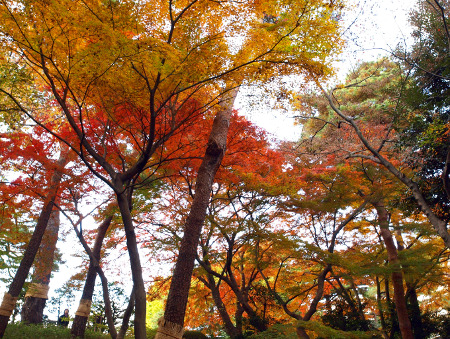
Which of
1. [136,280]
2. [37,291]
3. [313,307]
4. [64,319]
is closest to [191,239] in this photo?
[136,280]

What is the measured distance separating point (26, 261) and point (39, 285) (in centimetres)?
340

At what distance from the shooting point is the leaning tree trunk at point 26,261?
238 inches

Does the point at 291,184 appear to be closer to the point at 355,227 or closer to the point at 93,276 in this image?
the point at 355,227

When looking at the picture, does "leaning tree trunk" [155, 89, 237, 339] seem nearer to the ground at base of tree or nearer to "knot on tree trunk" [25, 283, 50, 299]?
the ground at base of tree

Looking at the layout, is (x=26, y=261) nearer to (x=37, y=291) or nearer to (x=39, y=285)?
(x=37, y=291)

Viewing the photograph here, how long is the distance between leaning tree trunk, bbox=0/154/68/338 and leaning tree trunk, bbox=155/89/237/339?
3571 mm

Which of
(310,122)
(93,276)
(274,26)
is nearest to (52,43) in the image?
(274,26)

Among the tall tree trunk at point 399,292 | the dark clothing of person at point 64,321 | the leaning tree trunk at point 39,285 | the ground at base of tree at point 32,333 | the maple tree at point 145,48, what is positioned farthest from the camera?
the dark clothing of person at point 64,321

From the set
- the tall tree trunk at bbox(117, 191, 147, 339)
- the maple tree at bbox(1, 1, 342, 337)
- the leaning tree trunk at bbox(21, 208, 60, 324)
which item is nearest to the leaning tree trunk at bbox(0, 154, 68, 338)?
the leaning tree trunk at bbox(21, 208, 60, 324)

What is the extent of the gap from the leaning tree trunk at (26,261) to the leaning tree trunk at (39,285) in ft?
6.36

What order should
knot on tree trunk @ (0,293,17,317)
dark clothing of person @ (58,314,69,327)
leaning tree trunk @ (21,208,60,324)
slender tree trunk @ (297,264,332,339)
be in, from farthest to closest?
dark clothing of person @ (58,314,69,327)
leaning tree trunk @ (21,208,60,324)
slender tree trunk @ (297,264,332,339)
knot on tree trunk @ (0,293,17,317)

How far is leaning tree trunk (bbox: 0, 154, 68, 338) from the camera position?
605cm

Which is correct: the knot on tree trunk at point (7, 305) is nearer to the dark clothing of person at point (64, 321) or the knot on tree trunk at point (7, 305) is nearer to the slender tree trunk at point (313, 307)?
the dark clothing of person at point (64, 321)

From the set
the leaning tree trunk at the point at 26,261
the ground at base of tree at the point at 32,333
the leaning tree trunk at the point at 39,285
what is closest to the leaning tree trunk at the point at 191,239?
the leaning tree trunk at the point at 26,261
